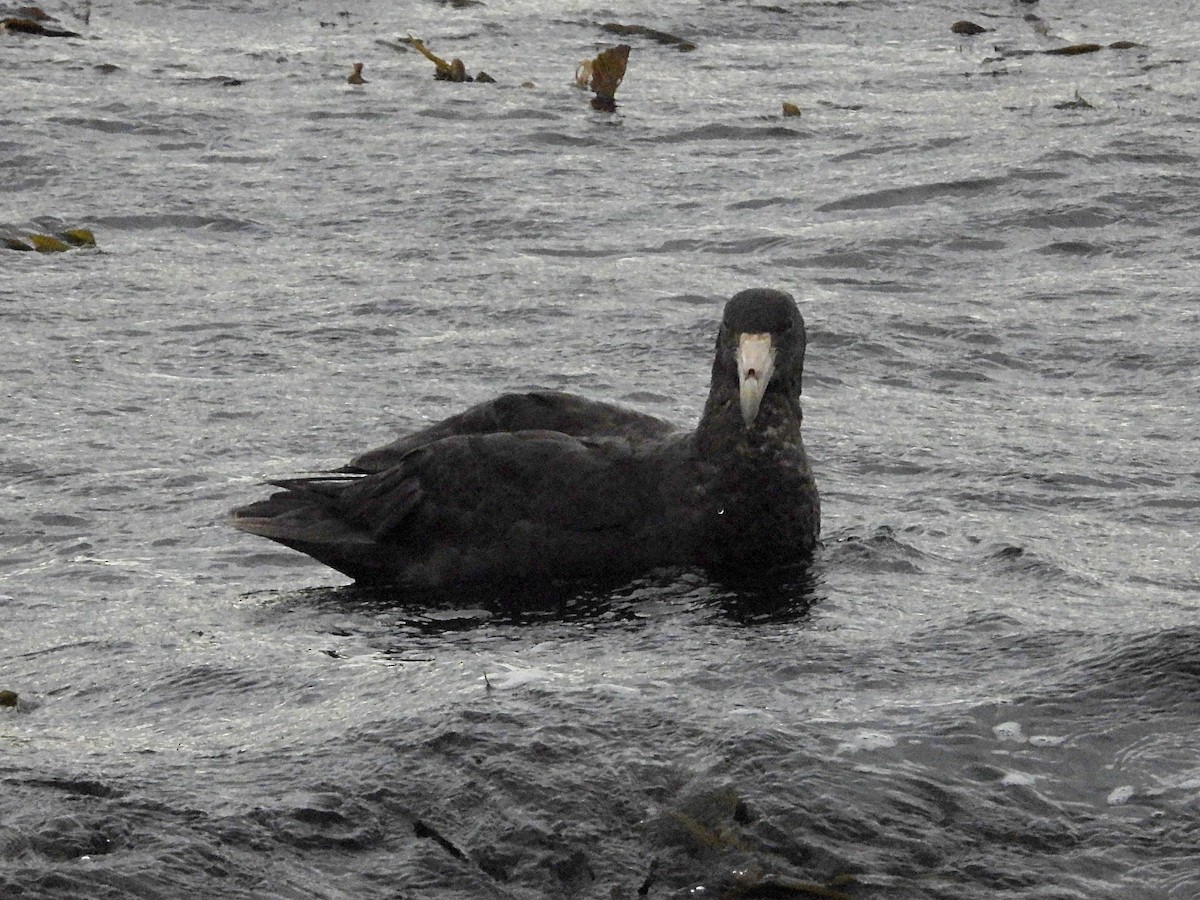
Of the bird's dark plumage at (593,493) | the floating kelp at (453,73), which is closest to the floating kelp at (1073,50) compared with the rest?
the floating kelp at (453,73)

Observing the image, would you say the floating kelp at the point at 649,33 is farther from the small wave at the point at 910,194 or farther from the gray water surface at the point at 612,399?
the small wave at the point at 910,194

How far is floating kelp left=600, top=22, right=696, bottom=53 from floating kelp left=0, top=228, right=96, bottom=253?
643cm

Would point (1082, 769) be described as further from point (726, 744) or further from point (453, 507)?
point (453, 507)

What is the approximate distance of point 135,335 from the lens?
954 centimetres

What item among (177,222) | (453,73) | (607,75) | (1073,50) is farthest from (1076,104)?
(177,222)

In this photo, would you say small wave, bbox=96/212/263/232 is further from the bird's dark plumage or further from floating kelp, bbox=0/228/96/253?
the bird's dark plumage

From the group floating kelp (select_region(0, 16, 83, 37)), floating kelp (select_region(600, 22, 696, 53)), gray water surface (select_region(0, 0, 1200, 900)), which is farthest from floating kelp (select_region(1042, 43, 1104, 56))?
floating kelp (select_region(0, 16, 83, 37))

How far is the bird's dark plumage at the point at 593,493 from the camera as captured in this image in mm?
6348

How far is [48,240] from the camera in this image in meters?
10.8

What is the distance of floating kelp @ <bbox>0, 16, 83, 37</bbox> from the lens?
15547 millimetres

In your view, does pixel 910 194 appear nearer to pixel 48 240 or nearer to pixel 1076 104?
pixel 1076 104

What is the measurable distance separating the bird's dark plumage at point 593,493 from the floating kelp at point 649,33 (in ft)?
31.7

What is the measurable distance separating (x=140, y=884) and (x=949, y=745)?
1.80 m

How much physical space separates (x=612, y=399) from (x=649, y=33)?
823 cm
